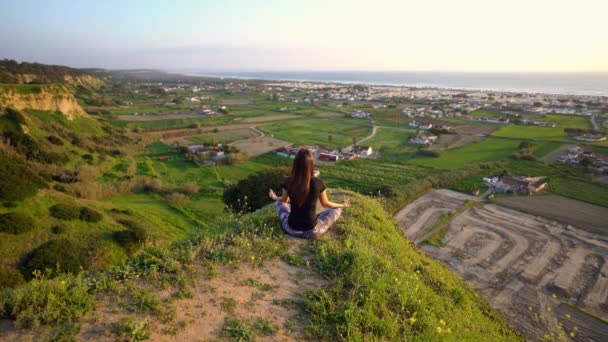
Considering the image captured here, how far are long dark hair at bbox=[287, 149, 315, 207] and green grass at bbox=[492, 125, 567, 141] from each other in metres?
73.0

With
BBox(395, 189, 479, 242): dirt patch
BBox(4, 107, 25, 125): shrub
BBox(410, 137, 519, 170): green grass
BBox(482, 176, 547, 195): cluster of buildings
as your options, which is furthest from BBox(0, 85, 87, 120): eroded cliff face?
BBox(482, 176, 547, 195): cluster of buildings

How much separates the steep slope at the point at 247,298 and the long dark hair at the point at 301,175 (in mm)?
1222

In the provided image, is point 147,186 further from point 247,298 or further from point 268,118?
point 268,118

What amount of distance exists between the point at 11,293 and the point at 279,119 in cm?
8389

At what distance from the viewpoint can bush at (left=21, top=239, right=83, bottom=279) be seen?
14898mm

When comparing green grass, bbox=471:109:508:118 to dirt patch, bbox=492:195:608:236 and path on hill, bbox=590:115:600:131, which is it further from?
dirt patch, bbox=492:195:608:236

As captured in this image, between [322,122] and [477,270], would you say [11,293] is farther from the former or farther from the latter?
[322,122]

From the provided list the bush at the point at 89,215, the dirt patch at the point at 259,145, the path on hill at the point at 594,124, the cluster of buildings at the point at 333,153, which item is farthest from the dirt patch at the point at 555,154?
the bush at the point at 89,215

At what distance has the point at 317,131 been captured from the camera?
73125 millimetres

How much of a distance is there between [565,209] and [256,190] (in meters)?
30.4

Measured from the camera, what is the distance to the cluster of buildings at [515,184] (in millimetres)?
36750

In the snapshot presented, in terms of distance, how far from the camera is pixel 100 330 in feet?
14.8

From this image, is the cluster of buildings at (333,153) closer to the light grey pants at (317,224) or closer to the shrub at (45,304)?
the light grey pants at (317,224)

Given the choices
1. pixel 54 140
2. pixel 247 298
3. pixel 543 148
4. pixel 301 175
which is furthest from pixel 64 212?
pixel 543 148
